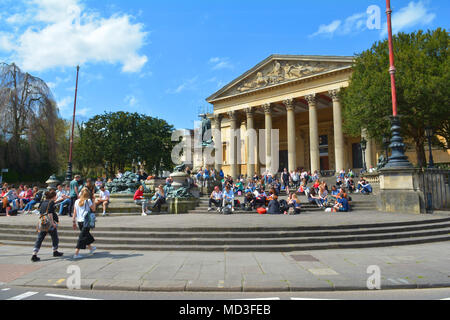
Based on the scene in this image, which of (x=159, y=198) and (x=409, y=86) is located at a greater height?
(x=409, y=86)

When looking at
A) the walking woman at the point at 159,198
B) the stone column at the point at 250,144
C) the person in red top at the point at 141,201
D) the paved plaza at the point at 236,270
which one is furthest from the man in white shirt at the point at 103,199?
the stone column at the point at 250,144

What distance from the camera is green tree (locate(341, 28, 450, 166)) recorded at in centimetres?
2042

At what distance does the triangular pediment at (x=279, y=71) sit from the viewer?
105 feet

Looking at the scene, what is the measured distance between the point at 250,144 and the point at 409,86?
22.9 meters

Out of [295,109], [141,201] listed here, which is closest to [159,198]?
[141,201]

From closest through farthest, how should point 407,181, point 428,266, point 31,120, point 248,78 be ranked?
point 428,266, point 407,181, point 31,120, point 248,78

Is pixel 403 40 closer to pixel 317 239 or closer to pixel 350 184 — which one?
pixel 350 184

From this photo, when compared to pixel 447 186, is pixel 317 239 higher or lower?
lower

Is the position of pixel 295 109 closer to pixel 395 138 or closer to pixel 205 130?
pixel 205 130

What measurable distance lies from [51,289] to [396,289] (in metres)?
6.13

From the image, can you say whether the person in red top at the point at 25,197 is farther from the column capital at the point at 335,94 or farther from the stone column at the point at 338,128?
the column capital at the point at 335,94

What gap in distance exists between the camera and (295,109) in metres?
39.6
